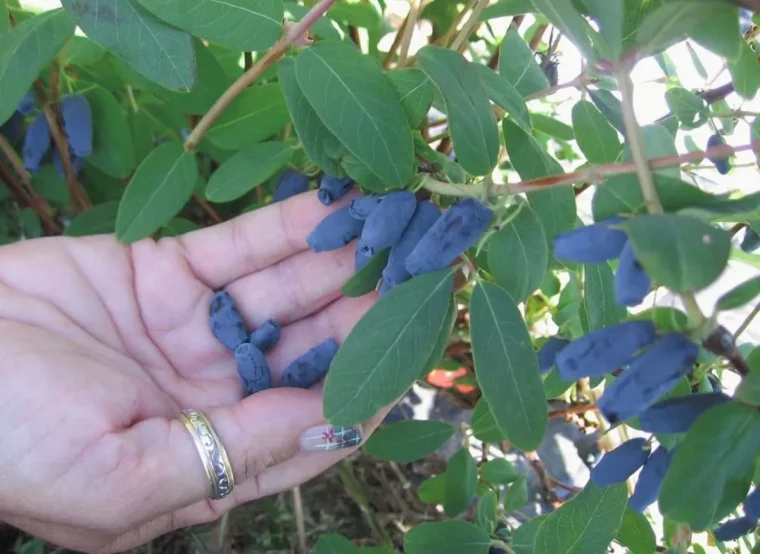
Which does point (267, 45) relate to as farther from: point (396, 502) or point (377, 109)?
point (396, 502)

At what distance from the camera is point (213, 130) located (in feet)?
4.05

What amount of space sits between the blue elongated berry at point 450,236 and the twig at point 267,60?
0.30 metres

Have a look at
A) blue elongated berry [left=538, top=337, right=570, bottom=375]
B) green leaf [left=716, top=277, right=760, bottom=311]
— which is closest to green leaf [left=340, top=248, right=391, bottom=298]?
blue elongated berry [left=538, top=337, right=570, bottom=375]

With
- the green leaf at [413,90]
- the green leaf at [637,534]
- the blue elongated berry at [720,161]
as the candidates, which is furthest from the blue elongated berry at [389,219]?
the green leaf at [637,534]

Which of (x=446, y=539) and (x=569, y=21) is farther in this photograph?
(x=446, y=539)

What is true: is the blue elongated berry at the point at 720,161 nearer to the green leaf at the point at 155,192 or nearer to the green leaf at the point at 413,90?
the green leaf at the point at 413,90

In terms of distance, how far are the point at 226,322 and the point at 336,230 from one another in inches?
12.5

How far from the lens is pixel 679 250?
498 millimetres

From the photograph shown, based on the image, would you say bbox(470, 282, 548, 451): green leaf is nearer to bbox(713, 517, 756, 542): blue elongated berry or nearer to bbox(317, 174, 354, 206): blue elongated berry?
bbox(713, 517, 756, 542): blue elongated berry

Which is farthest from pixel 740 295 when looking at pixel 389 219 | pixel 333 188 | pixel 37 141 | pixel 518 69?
pixel 37 141

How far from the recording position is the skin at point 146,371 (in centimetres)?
93

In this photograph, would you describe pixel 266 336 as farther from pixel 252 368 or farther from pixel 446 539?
pixel 446 539

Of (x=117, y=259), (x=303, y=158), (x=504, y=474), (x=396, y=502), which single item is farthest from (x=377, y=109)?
(x=396, y=502)

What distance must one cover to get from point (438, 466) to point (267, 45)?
131cm
